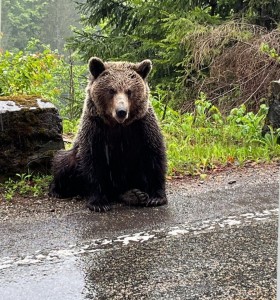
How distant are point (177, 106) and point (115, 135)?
17.7 feet

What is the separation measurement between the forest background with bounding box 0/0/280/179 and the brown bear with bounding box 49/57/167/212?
1055 millimetres

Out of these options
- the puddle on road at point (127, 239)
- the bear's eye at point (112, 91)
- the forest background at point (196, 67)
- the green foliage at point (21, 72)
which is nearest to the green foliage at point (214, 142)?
the forest background at point (196, 67)

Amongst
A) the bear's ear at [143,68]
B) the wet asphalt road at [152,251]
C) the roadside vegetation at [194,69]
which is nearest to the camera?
the wet asphalt road at [152,251]

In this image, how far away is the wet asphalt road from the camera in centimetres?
260

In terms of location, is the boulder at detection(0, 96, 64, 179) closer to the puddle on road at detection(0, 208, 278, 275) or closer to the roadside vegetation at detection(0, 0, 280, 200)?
the roadside vegetation at detection(0, 0, 280, 200)

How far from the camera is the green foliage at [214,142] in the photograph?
5.71 metres

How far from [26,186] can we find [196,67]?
200 inches

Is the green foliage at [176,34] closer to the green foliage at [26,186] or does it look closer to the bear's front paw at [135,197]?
the green foliage at [26,186]

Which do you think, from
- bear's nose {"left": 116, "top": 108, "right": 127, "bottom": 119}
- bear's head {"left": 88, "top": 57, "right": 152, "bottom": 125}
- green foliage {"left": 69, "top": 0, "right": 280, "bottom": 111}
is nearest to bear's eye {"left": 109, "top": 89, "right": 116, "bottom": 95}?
bear's head {"left": 88, "top": 57, "right": 152, "bottom": 125}

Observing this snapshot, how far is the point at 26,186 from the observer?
16.1 feet

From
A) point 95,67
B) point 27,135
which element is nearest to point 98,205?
point 95,67

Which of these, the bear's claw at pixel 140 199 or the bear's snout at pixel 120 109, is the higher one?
the bear's snout at pixel 120 109

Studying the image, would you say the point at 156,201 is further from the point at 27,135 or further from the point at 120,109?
the point at 27,135

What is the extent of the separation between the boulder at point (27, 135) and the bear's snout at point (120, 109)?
3.99 ft
